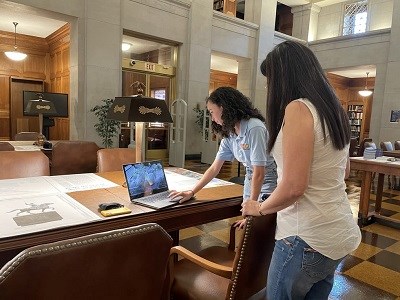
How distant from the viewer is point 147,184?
1802mm

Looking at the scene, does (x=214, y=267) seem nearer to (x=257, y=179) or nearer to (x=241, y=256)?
(x=241, y=256)

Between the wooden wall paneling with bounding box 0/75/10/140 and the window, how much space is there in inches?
407

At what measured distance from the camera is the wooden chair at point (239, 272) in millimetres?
1156

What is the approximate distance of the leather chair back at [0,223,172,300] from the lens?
2.18ft

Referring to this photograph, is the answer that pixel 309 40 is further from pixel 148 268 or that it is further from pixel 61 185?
pixel 148 268

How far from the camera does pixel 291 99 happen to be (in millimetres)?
1089

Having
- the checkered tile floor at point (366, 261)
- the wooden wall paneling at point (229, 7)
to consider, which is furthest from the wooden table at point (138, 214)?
the wooden wall paneling at point (229, 7)

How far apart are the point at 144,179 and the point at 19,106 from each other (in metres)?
8.26

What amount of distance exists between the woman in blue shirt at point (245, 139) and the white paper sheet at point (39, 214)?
0.52m

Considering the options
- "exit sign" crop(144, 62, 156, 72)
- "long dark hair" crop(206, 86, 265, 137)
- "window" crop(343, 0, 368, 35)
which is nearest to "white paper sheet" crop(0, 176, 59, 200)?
"long dark hair" crop(206, 86, 265, 137)

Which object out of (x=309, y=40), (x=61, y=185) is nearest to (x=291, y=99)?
(x=61, y=185)

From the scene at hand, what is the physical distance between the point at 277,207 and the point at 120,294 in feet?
1.86

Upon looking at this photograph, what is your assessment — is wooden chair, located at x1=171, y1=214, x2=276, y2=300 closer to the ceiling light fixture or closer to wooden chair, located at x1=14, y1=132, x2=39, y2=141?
wooden chair, located at x1=14, y1=132, x2=39, y2=141

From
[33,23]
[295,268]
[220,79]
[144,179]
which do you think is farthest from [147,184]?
[220,79]
